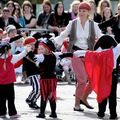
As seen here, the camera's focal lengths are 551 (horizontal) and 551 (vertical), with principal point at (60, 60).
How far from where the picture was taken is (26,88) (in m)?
13.2

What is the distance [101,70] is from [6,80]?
63.0 inches

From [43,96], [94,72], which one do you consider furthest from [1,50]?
[94,72]

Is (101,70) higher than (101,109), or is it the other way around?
(101,70)

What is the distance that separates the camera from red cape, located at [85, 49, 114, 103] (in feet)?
29.5

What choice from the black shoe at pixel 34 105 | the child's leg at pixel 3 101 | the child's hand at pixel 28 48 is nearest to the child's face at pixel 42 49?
the child's hand at pixel 28 48

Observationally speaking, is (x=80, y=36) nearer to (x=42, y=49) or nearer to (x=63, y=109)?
(x=42, y=49)

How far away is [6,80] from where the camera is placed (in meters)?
9.25

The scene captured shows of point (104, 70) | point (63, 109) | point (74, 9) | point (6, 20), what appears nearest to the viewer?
point (104, 70)

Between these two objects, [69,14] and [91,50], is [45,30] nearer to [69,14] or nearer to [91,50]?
[69,14]

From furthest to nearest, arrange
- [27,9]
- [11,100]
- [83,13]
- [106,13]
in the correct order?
[27,9] < [106,13] < [83,13] < [11,100]

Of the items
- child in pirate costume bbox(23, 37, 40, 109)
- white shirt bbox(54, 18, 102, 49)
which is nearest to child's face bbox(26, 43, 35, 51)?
child in pirate costume bbox(23, 37, 40, 109)

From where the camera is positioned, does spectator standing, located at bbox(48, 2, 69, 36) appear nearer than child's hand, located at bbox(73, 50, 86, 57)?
No

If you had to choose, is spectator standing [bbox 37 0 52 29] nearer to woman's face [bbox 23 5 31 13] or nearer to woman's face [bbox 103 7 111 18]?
woman's face [bbox 23 5 31 13]

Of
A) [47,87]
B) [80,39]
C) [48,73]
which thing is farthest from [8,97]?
[80,39]
